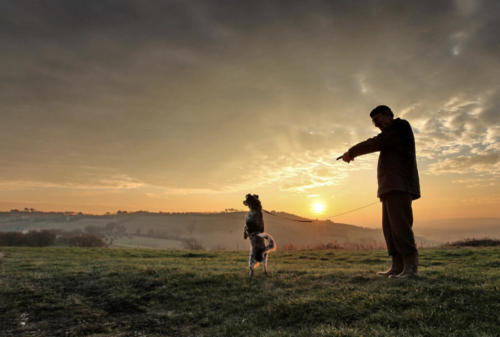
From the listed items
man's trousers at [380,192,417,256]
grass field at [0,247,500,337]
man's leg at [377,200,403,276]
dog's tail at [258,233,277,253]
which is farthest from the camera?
dog's tail at [258,233,277,253]

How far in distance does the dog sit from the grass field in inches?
18.9

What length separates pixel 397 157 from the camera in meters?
7.36

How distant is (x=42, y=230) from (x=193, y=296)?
144 feet

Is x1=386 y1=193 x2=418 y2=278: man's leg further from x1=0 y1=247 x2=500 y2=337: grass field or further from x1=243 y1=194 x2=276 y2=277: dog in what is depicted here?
x1=243 y1=194 x2=276 y2=277: dog

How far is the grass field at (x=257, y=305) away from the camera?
16.3 ft

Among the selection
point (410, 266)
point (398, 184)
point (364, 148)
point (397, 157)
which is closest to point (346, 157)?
point (364, 148)

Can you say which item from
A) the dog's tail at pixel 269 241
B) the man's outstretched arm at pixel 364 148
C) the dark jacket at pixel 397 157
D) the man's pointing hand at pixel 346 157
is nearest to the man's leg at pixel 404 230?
the dark jacket at pixel 397 157

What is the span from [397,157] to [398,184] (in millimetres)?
700

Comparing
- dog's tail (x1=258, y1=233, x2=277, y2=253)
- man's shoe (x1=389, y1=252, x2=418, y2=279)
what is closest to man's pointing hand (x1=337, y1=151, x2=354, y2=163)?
man's shoe (x1=389, y1=252, x2=418, y2=279)

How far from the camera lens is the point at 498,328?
434cm

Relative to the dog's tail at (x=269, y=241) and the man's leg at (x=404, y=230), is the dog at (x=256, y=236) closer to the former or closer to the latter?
the dog's tail at (x=269, y=241)

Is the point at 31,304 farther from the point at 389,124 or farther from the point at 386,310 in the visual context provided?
the point at 389,124

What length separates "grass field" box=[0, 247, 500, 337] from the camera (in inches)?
195

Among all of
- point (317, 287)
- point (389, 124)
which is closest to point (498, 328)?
point (317, 287)
